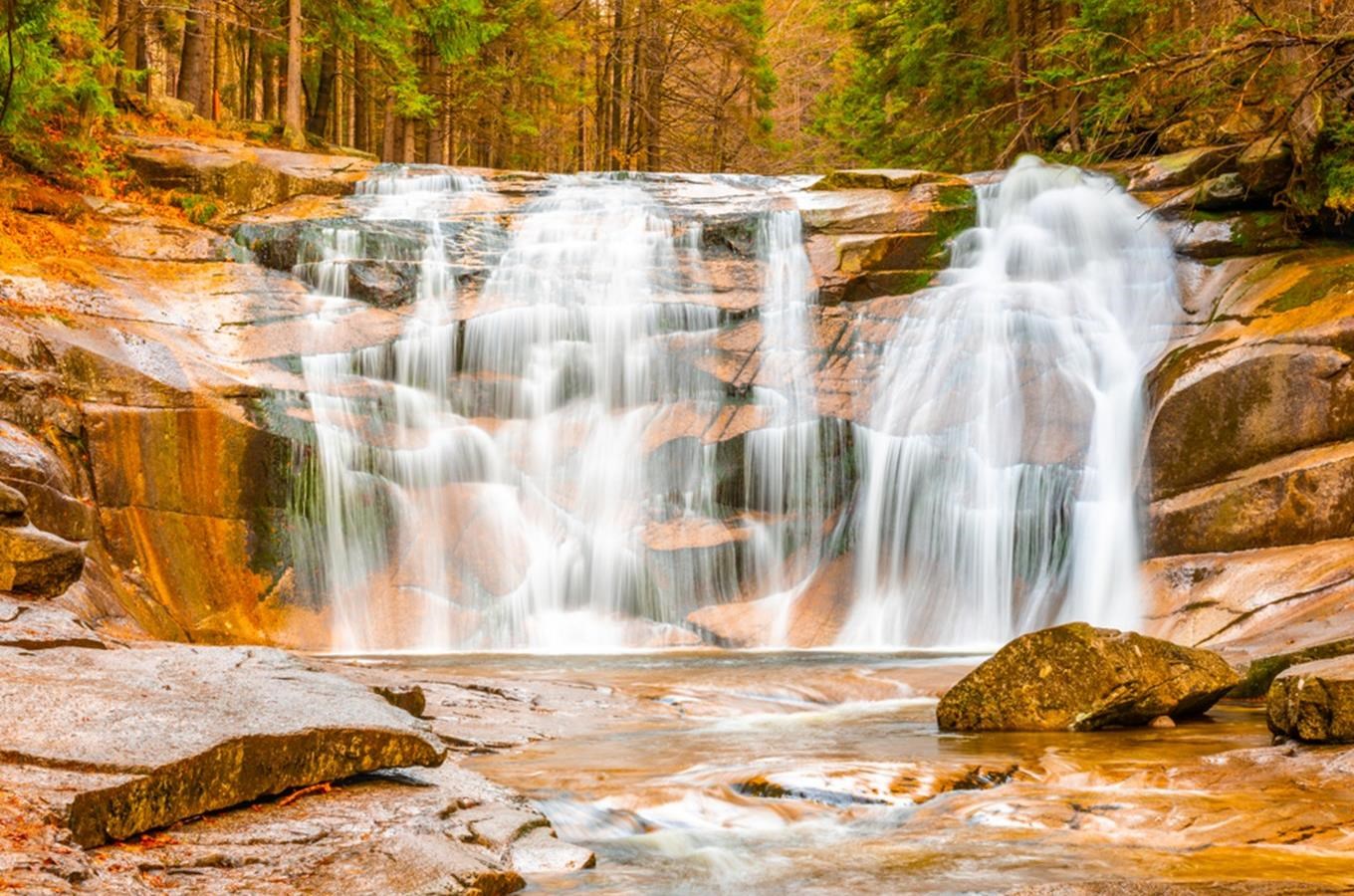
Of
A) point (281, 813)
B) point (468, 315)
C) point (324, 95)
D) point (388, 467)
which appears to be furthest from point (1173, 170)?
point (324, 95)

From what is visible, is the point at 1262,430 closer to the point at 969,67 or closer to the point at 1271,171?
the point at 1271,171

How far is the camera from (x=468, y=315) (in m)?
15.0

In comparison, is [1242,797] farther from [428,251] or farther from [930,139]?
[930,139]

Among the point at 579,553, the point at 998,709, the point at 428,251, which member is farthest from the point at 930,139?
the point at 998,709

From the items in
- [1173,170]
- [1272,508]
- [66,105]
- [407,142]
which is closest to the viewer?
[1272,508]

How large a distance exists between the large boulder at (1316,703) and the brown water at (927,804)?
20cm

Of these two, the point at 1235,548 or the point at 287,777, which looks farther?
the point at 1235,548

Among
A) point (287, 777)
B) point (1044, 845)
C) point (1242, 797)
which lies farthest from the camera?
point (1242, 797)

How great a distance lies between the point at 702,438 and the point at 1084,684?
7.33 m

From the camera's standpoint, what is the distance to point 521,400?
14422 mm

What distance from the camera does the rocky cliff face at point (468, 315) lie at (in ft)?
33.4

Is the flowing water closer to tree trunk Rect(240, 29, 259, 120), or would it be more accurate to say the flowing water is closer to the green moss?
the green moss

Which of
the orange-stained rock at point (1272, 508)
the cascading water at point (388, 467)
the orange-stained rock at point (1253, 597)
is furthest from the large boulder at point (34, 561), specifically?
the orange-stained rock at point (1272, 508)

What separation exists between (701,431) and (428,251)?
4.88m
